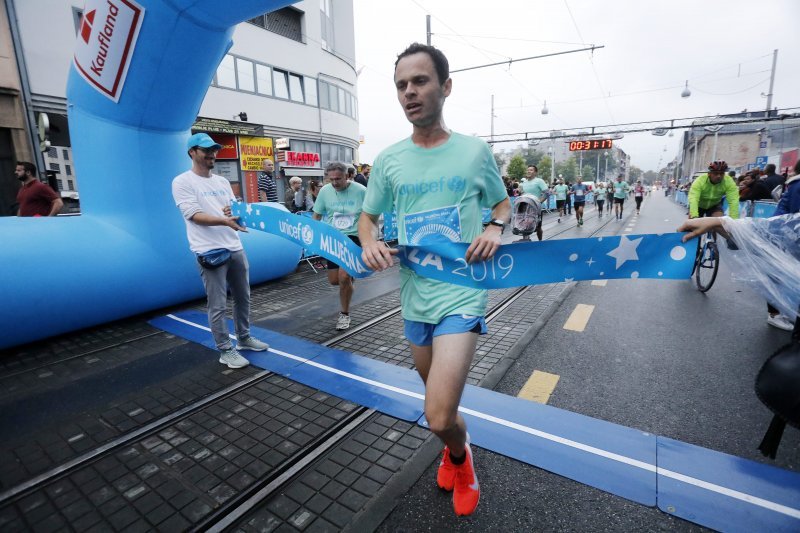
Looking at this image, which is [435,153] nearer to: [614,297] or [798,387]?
[798,387]

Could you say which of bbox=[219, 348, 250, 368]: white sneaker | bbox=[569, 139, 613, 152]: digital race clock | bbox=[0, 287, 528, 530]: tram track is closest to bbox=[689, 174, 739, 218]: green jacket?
bbox=[0, 287, 528, 530]: tram track

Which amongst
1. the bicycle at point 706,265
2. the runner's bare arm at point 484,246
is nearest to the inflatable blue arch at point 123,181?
the runner's bare arm at point 484,246

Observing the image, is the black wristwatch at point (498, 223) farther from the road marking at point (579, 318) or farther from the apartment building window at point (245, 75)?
the apartment building window at point (245, 75)

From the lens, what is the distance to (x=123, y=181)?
5.14m

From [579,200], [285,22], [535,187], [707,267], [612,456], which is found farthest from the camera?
[285,22]

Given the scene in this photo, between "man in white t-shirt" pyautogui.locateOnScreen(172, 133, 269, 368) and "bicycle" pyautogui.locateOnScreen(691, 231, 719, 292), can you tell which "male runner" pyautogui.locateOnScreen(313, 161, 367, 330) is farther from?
"bicycle" pyautogui.locateOnScreen(691, 231, 719, 292)

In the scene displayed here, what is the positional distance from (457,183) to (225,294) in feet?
9.79

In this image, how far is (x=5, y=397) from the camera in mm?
3453

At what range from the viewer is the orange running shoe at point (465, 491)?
2078 millimetres

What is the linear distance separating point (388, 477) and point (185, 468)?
1.30 meters

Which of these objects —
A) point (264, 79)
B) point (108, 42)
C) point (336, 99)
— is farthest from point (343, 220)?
point (336, 99)

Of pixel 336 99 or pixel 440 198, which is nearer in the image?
pixel 440 198

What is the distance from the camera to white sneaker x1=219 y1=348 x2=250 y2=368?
12.9 ft

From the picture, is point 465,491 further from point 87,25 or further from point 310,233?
point 87,25
